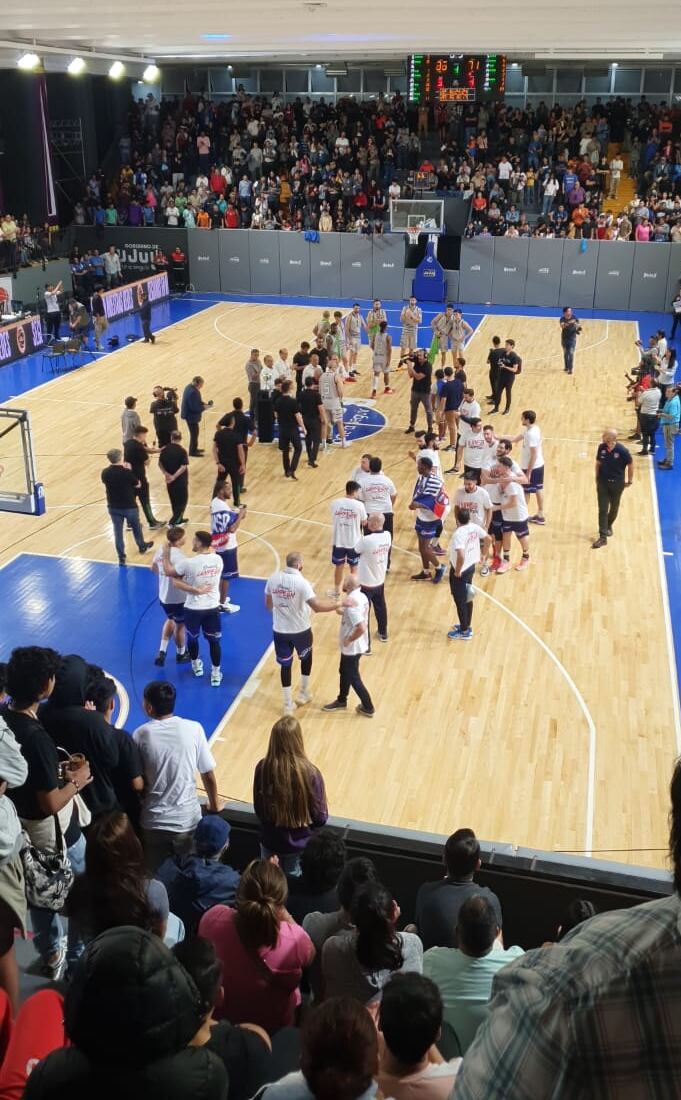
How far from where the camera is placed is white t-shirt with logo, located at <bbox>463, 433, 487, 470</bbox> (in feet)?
47.0

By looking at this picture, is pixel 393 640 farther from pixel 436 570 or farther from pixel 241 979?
pixel 241 979

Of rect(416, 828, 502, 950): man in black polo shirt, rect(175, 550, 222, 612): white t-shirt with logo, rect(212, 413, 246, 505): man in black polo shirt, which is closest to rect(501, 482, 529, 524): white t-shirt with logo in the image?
rect(212, 413, 246, 505): man in black polo shirt

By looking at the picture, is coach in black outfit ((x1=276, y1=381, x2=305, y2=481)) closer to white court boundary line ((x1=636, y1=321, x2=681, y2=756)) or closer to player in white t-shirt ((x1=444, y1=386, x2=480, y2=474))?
player in white t-shirt ((x1=444, y1=386, x2=480, y2=474))

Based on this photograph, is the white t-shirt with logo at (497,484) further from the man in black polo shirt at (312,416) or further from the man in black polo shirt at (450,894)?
the man in black polo shirt at (450,894)

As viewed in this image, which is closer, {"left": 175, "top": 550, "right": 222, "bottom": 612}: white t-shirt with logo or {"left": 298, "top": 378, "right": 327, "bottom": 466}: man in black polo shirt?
{"left": 175, "top": 550, "right": 222, "bottom": 612}: white t-shirt with logo

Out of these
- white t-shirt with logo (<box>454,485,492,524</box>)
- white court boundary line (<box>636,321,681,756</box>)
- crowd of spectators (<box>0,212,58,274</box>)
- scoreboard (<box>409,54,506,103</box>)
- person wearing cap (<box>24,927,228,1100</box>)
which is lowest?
white court boundary line (<box>636,321,681,756</box>)

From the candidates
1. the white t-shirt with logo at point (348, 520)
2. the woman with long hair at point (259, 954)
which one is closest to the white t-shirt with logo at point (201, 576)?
the white t-shirt with logo at point (348, 520)

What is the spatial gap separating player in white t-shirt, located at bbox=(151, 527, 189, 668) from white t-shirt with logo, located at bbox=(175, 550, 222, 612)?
0.46 ft

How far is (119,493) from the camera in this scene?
1248 centimetres

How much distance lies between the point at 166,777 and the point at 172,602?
4613 mm

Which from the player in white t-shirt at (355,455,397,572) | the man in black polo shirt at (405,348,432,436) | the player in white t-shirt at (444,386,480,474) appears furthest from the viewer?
the man in black polo shirt at (405,348,432,436)

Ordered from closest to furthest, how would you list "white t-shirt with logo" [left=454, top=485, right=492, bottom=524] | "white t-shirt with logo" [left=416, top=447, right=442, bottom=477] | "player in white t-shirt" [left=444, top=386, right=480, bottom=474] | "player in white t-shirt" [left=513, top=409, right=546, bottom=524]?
"white t-shirt with logo" [left=454, top=485, right=492, bottom=524] → "white t-shirt with logo" [left=416, top=447, right=442, bottom=477] → "player in white t-shirt" [left=513, top=409, right=546, bottom=524] → "player in white t-shirt" [left=444, top=386, right=480, bottom=474]

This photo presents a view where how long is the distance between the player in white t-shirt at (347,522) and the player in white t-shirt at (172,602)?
6.35ft

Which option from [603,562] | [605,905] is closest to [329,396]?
[603,562]
